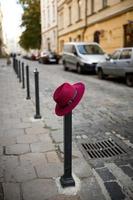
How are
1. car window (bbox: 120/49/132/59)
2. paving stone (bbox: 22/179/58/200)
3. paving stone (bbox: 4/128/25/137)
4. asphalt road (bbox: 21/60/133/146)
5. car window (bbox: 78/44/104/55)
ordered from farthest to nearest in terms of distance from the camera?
1. car window (bbox: 78/44/104/55)
2. car window (bbox: 120/49/132/59)
3. asphalt road (bbox: 21/60/133/146)
4. paving stone (bbox: 4/128/25/137)
5. paving stone (bbox: 22/179/58/200)

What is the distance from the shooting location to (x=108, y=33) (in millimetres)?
24250

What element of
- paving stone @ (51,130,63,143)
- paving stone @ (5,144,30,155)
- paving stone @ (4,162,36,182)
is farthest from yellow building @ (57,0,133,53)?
paving stone @ (4,162,36,182)

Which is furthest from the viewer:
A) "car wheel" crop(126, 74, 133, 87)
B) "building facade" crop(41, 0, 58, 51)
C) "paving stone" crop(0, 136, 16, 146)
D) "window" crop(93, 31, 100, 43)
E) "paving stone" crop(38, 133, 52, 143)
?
"building facade" crop(41, 0, 58, 51)

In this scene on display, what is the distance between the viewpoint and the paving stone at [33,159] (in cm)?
459

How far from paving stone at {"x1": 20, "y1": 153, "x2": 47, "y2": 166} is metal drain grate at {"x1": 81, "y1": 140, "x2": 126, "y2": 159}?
702 millimetres

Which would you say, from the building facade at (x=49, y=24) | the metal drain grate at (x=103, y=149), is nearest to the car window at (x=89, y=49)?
the metal drain grate at (x=103, y=149)

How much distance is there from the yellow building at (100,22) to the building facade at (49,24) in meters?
5.91

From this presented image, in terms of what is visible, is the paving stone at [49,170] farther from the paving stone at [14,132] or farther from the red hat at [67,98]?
the paving stone at [14,132]

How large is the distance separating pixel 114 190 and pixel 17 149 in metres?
1.91

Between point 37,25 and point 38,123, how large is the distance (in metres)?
51.5

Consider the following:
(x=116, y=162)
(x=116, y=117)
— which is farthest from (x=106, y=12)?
(x=116, y=162)

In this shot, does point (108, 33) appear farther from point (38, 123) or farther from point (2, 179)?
point (2, 179)

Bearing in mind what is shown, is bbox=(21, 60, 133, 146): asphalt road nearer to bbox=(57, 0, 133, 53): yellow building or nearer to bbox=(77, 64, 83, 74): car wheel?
bbox=(77, 64, 83, 74): car wheel

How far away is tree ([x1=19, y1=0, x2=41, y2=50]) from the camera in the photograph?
5206 centimetres
